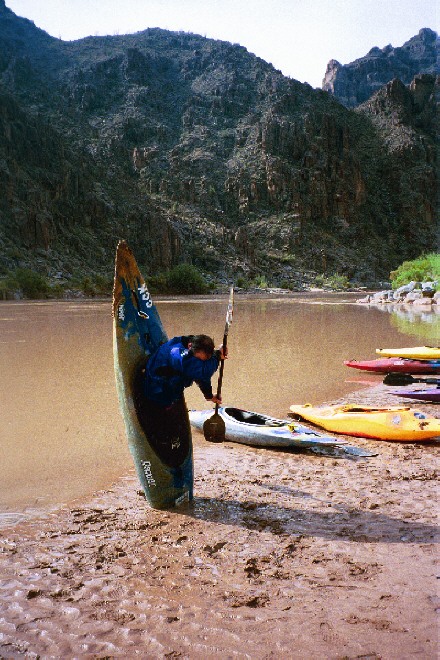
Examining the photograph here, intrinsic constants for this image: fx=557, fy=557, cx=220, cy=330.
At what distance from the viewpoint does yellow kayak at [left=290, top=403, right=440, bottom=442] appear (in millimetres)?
5297

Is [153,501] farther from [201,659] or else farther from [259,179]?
[259,179]

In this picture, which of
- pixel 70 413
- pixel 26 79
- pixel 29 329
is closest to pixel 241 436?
pixel 70 413

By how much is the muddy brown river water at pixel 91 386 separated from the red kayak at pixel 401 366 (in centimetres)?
24

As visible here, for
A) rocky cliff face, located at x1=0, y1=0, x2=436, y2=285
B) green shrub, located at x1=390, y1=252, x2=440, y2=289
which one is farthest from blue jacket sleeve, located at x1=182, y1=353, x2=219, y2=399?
rocky cliff face, located at x1=0, y1=0, x2=436, y2=285

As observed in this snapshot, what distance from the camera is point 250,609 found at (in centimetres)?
247

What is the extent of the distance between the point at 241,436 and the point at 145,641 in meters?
3.17

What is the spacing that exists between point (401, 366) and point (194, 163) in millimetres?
65578

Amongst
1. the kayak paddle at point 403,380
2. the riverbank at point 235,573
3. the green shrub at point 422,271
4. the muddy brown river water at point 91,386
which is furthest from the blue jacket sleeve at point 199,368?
the green shrub at point 422,271

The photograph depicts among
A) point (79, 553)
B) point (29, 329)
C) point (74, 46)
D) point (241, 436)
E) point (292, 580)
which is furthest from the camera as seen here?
point (74, 46)

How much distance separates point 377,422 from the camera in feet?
18.1

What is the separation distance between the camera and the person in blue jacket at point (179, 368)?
3.34 m

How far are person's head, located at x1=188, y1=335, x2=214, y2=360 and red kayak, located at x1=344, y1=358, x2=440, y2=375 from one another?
638 centimetres

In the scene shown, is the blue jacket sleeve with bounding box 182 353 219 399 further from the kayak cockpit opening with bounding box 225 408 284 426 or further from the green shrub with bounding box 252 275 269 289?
the green shrub with bounding box 252 275 269 289

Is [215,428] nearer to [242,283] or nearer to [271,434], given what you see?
[271,434]
